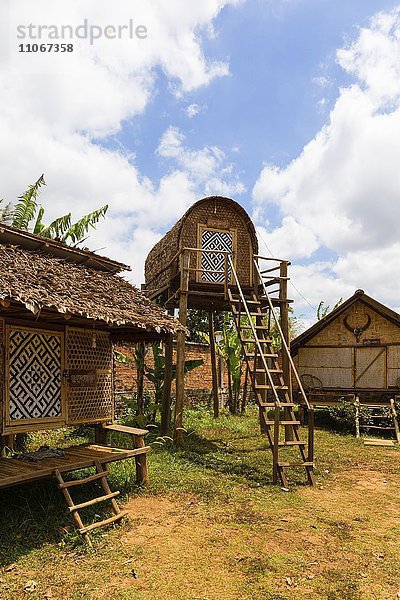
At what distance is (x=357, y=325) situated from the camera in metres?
15.4

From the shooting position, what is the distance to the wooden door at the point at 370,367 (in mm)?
14977

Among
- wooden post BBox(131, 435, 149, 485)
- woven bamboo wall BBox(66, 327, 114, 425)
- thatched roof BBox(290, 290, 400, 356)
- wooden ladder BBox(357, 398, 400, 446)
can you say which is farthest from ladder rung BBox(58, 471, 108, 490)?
thatched roof BBox(290, 290, 400, 356)

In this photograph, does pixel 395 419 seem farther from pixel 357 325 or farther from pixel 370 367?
pixel 357 325

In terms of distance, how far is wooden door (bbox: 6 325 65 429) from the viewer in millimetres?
6785

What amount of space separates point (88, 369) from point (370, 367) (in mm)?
10222

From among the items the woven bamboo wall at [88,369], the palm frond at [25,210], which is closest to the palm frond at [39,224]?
the palm frond at [25,210]

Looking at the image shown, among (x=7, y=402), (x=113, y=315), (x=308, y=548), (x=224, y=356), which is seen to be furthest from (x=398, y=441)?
(x=7, y=402)

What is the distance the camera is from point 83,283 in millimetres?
7703

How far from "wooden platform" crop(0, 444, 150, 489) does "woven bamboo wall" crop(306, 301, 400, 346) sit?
31.9ft

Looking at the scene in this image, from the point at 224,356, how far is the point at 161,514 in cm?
949

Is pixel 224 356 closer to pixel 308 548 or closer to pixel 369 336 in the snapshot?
pixel 369 336

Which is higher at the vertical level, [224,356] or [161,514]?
[224,356]

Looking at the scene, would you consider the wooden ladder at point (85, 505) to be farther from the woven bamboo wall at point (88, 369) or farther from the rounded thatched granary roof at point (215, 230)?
the rounded thatched granary roof at point (215, 230)

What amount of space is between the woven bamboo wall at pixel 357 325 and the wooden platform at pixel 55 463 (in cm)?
973
